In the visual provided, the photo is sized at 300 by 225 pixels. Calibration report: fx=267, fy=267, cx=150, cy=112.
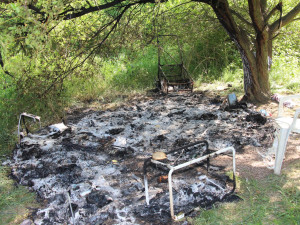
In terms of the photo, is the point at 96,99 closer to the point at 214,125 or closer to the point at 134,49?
the point at 134,49

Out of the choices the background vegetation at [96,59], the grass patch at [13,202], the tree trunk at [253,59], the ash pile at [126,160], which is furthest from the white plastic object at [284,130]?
the tree trunk at [253,59]

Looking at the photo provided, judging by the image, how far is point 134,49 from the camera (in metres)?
7.05

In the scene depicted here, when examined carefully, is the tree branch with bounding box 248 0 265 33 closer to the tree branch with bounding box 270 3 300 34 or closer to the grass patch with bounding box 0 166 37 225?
the tree branch with bounding box 270 3 300 34

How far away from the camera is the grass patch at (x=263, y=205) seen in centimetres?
298

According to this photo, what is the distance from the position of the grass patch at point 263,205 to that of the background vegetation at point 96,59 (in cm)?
6

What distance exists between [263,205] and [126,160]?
Result: 2.38 m

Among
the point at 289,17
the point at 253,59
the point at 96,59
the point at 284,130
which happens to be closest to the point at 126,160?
the point at 284,130

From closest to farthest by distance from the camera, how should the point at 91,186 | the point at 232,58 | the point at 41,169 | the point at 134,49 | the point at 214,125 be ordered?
the point at 91,186 < the point at 41,169 < the point at 214,125 < the point at 134,49 < the point at 232,58

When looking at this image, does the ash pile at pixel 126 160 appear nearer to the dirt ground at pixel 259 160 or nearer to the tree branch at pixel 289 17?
the dirt ground at pixel 259 160

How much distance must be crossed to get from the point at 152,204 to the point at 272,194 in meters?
1.53

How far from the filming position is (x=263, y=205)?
10.4 feet

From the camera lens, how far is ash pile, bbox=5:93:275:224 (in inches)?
131

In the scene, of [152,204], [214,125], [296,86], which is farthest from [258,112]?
[152,204]

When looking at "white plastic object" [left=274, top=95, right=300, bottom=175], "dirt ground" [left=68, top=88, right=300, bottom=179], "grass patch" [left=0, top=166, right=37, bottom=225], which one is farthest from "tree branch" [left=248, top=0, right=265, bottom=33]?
"grass patch" [left=0, top=166, right=37, bottom=225]
